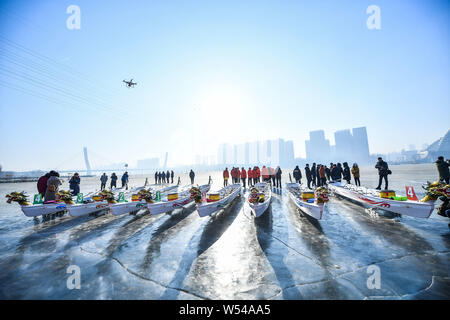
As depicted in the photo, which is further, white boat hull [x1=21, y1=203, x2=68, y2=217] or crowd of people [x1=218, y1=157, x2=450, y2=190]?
crowd of people [x1=218, y1=157, x2=450, y2=190]

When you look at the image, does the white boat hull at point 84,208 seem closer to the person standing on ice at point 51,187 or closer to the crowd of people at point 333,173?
the person standing on ice at point 51,187

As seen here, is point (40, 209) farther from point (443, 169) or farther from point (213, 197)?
point (443, 169)

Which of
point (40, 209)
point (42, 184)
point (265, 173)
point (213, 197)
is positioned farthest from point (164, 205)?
point (265, 173)

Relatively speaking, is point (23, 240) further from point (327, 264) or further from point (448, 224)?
point (448, 224)

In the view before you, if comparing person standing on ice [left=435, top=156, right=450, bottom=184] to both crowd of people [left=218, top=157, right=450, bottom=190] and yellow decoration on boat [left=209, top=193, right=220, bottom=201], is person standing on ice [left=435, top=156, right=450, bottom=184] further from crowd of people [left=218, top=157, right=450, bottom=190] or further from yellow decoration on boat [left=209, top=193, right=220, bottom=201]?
yellow decoration on boat [left=209, top=193, right=220, bottom=201]

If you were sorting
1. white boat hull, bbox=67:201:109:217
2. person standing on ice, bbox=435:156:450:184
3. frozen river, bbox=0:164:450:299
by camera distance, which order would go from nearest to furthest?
1. frozen river, bbox=0:164:450:299
2. white boat hull, bbox=67:201:109:217
3. person standing on ice, bbox=435:156:450:184

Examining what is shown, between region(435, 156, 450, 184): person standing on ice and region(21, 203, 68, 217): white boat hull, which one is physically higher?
region(435, 156, 450, 184): person standing on ice

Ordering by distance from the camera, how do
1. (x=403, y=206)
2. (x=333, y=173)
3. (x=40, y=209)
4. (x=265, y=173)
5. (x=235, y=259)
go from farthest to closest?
(x=265, y=173) < (x=333, y=173) < (x=40, y=209) < (x=403, y=206) < (x=235, y=259)

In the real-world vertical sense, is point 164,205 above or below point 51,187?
below

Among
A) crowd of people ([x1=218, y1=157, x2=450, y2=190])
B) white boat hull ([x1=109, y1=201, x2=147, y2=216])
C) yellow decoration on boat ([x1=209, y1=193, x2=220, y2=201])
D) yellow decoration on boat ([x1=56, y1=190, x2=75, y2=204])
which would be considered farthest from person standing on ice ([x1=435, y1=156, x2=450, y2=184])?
yellow decoration on boat ([x1=56, y1=190, x2=75, y2=204])
